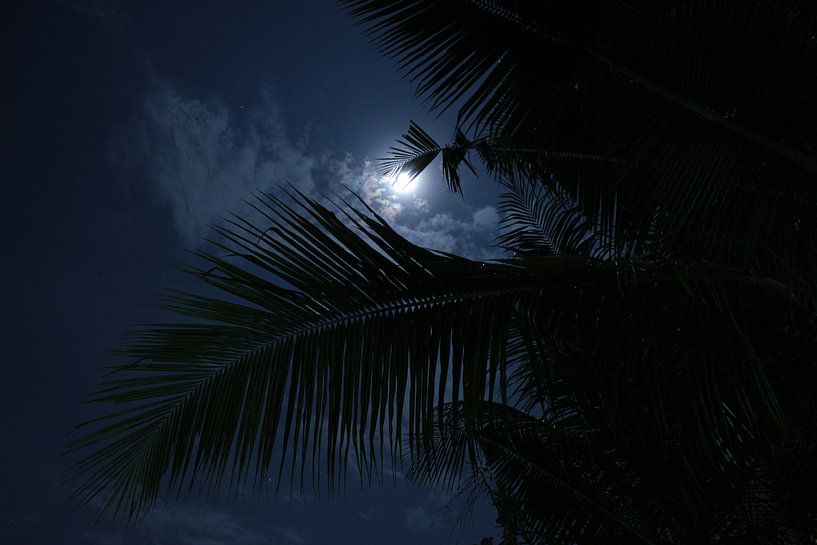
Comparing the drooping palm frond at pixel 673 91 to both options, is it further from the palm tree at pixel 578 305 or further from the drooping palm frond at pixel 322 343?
the drooping palm frond at pixel 322 343

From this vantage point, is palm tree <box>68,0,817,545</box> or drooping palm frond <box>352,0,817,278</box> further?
drooping palm frond <box>352,0,817,278</box>

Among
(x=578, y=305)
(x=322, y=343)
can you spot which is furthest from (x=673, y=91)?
(x=322, y=343)

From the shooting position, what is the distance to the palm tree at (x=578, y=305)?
138 cm

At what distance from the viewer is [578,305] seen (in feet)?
5.72

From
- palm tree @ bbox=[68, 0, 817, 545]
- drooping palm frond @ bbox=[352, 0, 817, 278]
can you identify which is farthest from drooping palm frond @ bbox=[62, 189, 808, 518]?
drooping palm frond @ bbox=[352, 0, 817, 278]

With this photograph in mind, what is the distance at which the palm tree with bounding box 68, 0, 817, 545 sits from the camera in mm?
1376

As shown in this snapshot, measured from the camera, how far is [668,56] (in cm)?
204

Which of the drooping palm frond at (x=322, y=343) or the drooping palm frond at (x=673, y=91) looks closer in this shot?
the drooping palm frond at (x=322, y=343)

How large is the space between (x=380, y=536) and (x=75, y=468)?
107 metres

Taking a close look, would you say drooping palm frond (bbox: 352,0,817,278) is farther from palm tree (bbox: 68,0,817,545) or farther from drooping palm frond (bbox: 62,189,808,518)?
drooping palm frond (bbox: 62,189,808,518)

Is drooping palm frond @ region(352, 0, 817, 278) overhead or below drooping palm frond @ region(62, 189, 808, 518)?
overhead

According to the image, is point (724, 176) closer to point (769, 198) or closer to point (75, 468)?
point (769, 198)

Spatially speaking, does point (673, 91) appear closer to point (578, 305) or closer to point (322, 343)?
point (578, 305)

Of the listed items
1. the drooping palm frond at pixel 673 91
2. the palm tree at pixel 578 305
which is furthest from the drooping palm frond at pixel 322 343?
the drooping palm frond at pixel 673 91
